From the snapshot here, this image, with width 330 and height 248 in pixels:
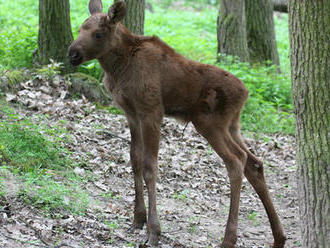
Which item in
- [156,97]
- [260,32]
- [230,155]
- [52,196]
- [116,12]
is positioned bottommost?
[52,196]

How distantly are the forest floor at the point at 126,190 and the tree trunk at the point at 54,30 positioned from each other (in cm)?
80

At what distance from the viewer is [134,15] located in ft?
32.6

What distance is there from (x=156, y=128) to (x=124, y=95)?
0.57 m

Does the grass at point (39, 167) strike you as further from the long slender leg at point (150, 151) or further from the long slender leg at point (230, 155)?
the long slender leg at point (230, 155)

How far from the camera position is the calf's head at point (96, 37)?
5.89 metres

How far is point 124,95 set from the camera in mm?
5961

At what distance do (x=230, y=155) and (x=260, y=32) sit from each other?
381 inches

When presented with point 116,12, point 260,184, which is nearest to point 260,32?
point 260,184

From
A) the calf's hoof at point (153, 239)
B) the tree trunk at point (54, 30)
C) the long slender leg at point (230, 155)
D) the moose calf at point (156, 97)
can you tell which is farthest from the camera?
the tree trunk at point (54, 30)

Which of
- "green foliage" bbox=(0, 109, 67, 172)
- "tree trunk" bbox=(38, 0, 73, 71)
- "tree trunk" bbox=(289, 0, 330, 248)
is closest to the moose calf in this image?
"tree trunk" bbox=(289, 0, 330, 248)

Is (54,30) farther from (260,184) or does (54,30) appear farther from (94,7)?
(260,184)

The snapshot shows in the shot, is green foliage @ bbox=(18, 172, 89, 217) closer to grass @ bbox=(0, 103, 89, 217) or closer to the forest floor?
grass @ bbox=(0, 103, 89, 217)

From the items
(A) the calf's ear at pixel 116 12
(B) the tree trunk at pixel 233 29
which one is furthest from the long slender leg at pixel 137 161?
(B) the tree trunk at pixel 233 29

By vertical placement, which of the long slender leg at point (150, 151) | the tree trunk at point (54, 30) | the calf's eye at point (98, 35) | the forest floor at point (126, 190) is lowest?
the forest floor at point (126, 190)
